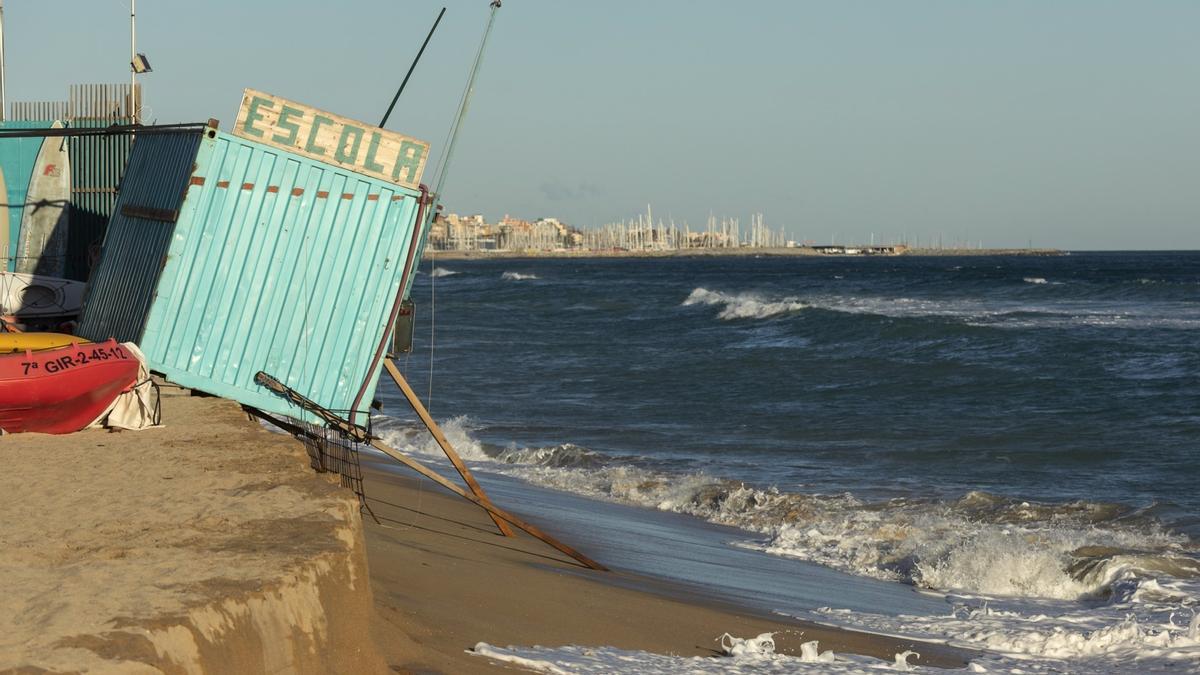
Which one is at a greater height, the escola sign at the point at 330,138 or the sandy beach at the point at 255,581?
the escola sign at the point at 330,138

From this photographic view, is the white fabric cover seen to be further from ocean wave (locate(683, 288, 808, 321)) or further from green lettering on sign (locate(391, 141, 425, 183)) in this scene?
ocean wave (locate(683, 288, 808, 321))

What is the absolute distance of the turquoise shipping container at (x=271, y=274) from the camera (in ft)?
32.0

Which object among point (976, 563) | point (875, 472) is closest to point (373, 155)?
point (976, 563)

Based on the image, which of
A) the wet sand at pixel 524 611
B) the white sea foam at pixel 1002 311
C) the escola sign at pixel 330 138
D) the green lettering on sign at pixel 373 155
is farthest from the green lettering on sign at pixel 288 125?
the white sea foam at pixel 1002 311

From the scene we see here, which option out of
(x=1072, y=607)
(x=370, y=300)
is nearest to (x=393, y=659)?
(x=370, y=300)

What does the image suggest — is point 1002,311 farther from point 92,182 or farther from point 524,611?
point 524,611

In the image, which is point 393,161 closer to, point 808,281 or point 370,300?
point 370,300

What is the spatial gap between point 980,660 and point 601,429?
11499mm

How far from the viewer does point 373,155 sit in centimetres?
1005

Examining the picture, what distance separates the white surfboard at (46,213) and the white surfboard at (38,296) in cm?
155

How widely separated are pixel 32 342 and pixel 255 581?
6073 mm

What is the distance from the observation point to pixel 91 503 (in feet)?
22.0

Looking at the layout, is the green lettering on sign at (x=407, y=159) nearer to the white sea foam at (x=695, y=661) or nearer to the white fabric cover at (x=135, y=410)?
the white fabric cover at (x=135, y=410)

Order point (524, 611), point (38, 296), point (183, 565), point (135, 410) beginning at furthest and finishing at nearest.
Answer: point (38, 296)
point (135, 410)
point (524, 611)
point (183, 565)
